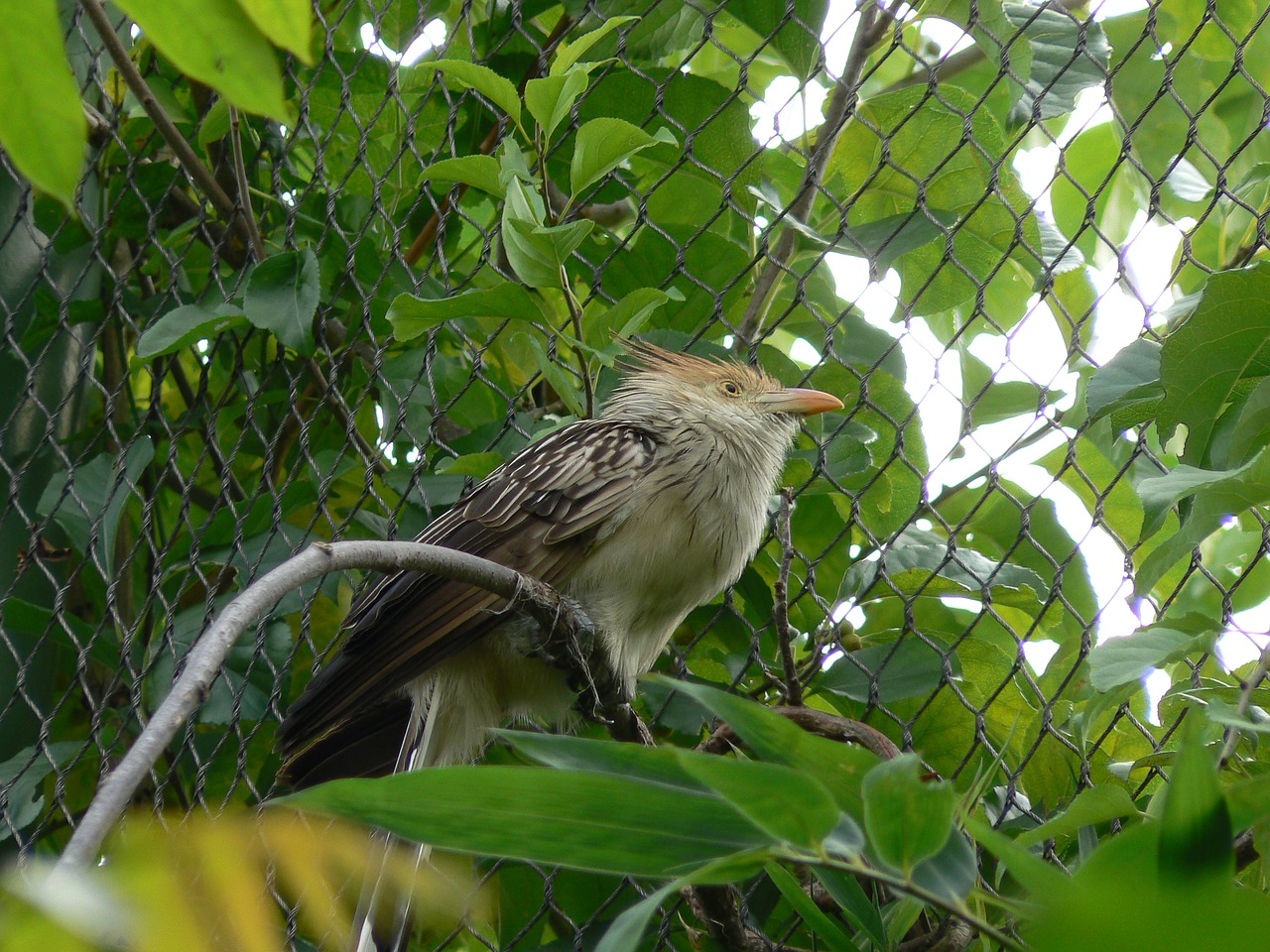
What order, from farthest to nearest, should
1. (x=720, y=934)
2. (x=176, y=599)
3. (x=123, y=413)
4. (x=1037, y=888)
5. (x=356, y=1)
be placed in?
(x=123, y=413)
(x=356, y=1)
(x=176, y=599)
(x=720, y=934)
(x=1037, y=888)

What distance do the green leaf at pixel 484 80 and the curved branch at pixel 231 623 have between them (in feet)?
3.32

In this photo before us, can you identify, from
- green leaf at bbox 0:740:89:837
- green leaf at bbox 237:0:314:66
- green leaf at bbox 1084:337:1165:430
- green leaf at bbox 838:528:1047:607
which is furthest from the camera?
green leaf at bbox 0:740:89:837

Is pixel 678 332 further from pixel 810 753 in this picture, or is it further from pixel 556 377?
pixel 810 753

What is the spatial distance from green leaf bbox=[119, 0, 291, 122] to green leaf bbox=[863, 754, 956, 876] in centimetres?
70

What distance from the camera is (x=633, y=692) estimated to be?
9.05ft

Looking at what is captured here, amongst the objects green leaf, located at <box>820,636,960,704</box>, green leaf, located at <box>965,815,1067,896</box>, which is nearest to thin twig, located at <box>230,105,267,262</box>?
green leaf, located at <box>820,636,960,704</box>

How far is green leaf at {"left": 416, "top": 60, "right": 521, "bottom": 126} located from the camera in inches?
95.3

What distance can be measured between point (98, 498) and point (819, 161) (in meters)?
2.02

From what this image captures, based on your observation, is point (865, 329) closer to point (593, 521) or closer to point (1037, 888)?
point (593, 521)

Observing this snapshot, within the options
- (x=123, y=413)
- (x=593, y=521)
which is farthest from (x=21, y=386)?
(x=593, y=521)

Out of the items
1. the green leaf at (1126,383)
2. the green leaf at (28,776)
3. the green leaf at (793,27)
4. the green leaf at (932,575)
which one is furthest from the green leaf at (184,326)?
the green leaf at (1126,383)

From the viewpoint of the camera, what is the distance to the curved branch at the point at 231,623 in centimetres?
90

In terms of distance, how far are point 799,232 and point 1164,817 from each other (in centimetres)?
190

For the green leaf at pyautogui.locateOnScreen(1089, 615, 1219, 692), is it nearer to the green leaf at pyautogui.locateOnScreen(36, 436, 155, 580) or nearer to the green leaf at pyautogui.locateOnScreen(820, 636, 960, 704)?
the green leaf at pyautogui.locateOnScreen(820, 636, 960, 704)
